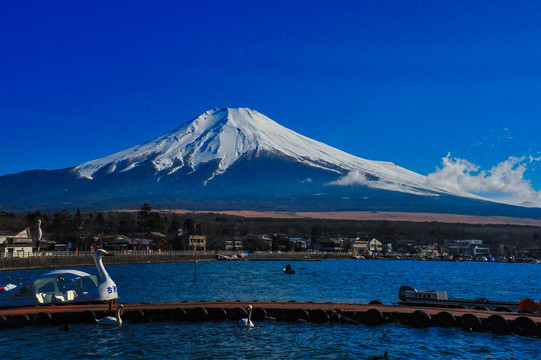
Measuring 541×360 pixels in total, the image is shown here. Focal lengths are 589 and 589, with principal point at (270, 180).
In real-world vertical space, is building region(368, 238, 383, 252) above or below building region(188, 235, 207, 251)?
below

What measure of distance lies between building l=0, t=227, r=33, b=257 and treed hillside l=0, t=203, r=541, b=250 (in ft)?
59.9

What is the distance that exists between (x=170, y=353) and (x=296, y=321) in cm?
681

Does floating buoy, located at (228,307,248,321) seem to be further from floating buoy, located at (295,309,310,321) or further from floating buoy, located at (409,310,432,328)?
floating buoy, located at (409,310,432,328)

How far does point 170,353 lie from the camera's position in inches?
755

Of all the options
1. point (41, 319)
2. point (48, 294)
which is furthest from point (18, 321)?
point (48, 294)

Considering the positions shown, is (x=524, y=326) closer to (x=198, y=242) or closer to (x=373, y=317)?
(x=373, y=317)

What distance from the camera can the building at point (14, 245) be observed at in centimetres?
7425

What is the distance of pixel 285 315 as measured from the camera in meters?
24.8

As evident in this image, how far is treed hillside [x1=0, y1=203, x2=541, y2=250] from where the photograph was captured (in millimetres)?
112375

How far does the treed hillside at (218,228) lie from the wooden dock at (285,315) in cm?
8165

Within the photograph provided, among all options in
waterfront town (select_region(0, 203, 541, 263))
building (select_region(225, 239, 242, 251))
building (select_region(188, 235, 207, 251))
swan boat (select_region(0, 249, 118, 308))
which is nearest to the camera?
swan boat (select_region(0, 249, 118, 308))

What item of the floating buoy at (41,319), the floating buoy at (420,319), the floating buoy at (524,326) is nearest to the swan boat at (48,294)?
the floating buoy at (41,319)

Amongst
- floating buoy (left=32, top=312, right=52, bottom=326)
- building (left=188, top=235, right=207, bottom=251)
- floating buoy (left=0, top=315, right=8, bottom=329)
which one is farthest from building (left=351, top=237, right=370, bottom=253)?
floating buoy (left=0, top=315, right=8, bottom=329)

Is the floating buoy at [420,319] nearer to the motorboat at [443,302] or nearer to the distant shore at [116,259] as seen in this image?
the motorboat at [443,302]
